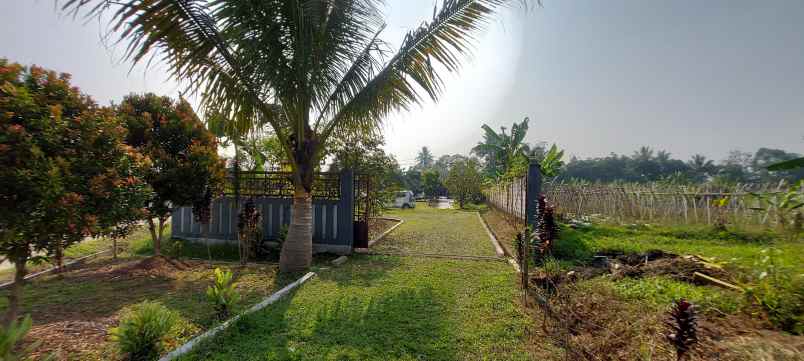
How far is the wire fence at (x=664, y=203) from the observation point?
972 cm

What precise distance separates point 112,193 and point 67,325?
5.14 ft

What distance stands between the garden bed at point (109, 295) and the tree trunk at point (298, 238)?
34 cm

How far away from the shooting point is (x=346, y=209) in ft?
24.3

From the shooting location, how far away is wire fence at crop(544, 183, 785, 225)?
9.72 metres

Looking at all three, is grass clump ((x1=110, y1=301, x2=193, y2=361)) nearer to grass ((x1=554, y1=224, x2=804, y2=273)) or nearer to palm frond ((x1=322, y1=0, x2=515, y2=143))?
palm frond ((x1=322, y1=0, x2=515, y2=143))

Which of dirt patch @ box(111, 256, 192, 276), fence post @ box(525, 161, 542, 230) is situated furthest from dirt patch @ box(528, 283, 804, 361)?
dirt patch @ box(111, 256, 192, 276)

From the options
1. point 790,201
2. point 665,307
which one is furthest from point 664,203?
point 665,307

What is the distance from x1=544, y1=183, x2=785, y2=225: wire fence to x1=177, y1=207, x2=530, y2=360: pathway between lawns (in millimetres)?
8367

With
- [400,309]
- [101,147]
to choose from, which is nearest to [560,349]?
[400,309]

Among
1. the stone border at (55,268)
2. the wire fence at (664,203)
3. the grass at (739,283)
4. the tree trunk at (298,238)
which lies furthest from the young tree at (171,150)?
the wire fence at (664,203)

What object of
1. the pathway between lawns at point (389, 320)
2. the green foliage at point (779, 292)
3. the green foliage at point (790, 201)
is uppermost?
the green foliage at point (790, 201)

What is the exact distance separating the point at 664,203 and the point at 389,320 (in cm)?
1279

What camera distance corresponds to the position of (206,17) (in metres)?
4.23

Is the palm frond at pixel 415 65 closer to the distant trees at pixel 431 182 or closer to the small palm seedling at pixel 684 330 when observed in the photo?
the small palm seedling at pixel 684 330
